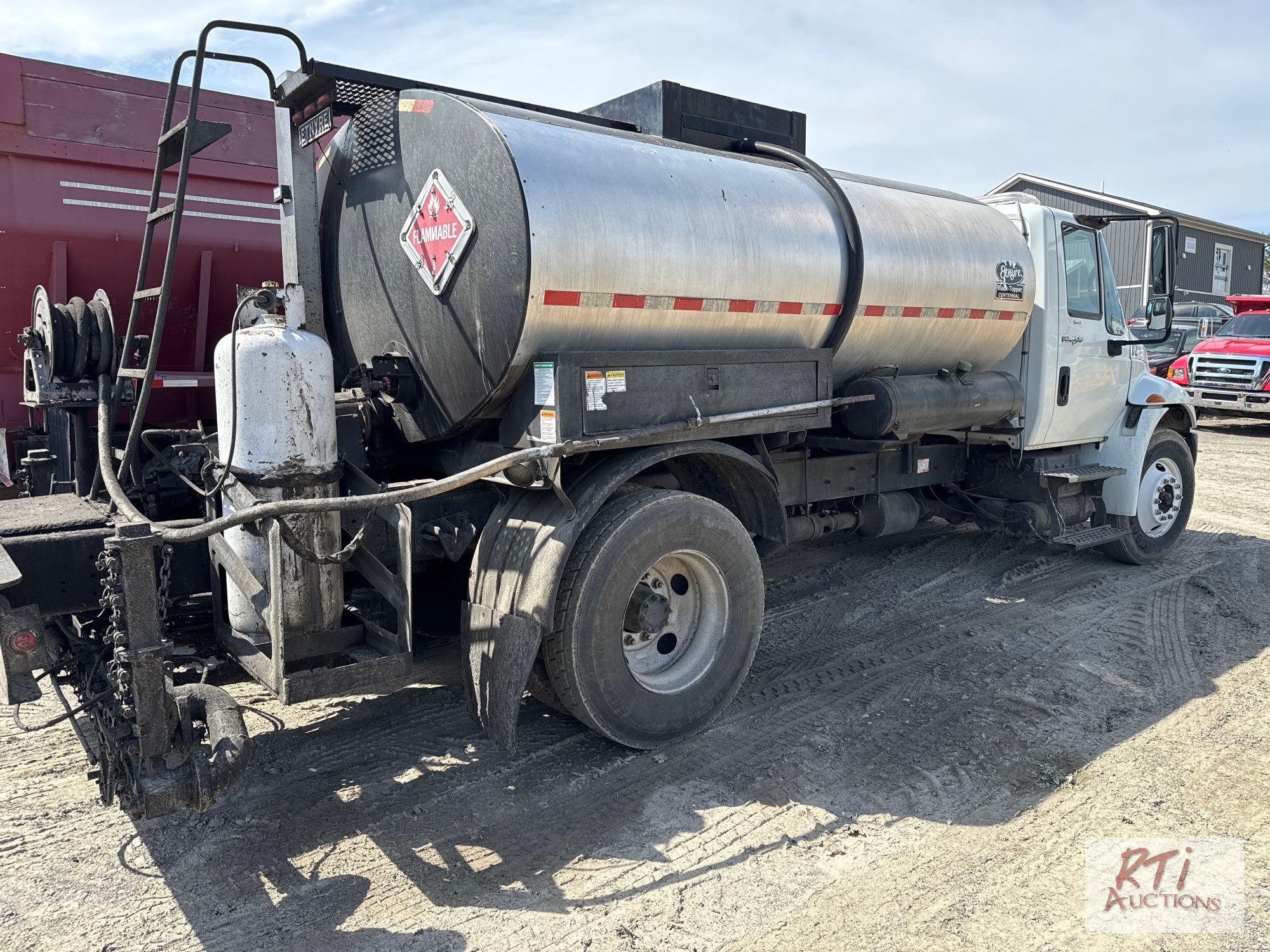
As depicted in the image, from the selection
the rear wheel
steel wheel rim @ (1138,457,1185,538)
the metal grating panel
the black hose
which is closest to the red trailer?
the metal grating panel

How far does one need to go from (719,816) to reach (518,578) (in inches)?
49.7

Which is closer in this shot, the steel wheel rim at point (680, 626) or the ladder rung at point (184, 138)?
the ladder rung at point (184, 138)

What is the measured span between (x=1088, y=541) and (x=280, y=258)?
591cm

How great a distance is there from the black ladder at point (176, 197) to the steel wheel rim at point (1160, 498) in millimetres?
6819

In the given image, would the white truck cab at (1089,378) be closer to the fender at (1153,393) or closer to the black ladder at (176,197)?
the fender at (1153,393)

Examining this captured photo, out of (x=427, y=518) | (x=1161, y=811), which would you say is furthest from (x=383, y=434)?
(x=1161, y=811)

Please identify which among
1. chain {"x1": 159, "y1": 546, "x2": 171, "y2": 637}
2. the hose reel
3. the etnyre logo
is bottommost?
the etnyre logo

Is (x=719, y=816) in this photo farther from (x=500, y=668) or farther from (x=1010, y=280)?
(x=1010, y=280)

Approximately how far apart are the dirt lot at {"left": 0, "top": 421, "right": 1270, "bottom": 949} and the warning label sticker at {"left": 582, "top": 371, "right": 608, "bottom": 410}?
159 cm

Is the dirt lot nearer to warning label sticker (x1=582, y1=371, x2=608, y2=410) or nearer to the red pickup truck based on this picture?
warning label sticker (x1=582, y1=371, x2=608, y2=410)

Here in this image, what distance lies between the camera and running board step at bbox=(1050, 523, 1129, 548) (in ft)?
22.0

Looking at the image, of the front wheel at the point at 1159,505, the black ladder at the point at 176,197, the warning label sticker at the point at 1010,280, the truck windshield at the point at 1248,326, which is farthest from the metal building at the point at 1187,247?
the black ladder at the point at 176,197

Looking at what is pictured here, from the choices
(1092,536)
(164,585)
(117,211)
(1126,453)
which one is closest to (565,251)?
(164,585)

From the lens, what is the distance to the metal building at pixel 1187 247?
2612 cm
